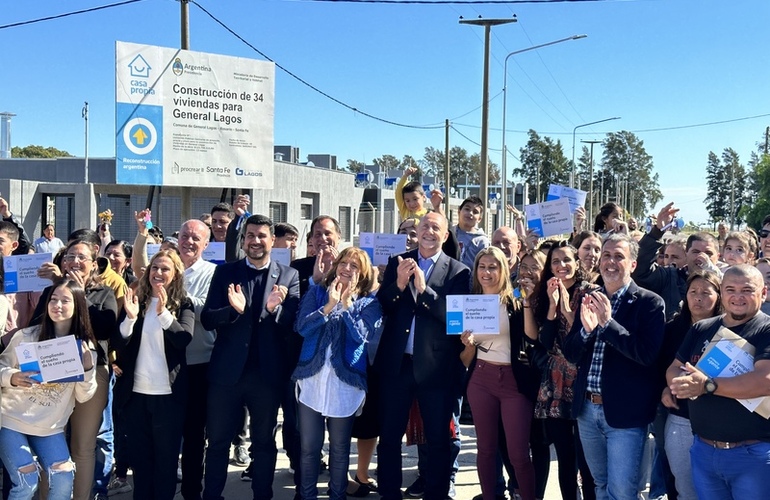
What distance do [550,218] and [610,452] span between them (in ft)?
13.4

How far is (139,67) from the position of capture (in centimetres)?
967

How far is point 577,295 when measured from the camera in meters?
4.53

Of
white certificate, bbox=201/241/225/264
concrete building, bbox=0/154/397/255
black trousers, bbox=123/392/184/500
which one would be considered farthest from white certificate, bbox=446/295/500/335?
concrete building, bbox=0/154/397/255

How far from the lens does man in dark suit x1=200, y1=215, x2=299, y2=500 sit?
486 cm

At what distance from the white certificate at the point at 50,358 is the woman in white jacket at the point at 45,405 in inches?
2.3

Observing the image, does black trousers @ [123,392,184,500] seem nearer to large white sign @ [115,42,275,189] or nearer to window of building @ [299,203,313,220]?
large white sign @ [115,42,275,189]

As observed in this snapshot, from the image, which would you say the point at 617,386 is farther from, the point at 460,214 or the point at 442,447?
the point at 460,214

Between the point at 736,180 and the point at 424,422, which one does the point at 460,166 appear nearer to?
the point at 736,180

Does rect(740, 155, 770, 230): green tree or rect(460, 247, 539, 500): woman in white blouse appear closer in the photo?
rect(460, 247, 539, 500): woman in white blouse

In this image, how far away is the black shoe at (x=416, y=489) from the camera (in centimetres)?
555

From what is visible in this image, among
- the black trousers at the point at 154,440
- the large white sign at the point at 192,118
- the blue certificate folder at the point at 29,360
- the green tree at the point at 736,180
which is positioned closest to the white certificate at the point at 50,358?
the blue certificate folder at the point at 29,360

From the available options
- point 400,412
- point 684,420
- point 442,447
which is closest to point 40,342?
point 400,412

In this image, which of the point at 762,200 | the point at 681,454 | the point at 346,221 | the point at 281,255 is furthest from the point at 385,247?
the point at 762,200

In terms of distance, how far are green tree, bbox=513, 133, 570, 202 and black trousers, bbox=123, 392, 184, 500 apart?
87.2m
